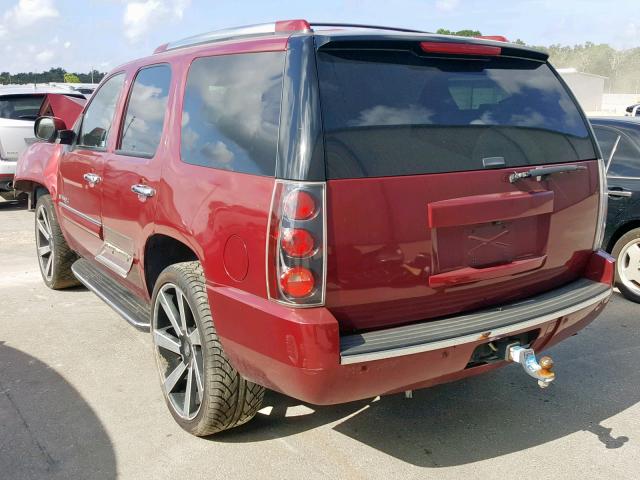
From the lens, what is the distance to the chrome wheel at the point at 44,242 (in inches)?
227

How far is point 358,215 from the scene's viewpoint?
2510mm

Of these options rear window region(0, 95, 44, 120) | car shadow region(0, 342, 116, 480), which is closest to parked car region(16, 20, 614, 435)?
car shadow region(0, 342, 116, 480)

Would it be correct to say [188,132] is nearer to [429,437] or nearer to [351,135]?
[351,135]

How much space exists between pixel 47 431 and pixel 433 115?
2.53 m

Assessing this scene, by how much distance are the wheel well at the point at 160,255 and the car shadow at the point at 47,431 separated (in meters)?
0.81

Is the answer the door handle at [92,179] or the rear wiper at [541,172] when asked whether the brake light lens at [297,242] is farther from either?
the door handle at [92,179]

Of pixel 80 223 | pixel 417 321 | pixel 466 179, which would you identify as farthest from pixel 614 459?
pixel 80 223

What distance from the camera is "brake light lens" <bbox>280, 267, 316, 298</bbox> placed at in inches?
97.3

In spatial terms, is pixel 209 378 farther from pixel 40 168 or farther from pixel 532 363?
pixel 40 168

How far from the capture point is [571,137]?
3258 millimetres

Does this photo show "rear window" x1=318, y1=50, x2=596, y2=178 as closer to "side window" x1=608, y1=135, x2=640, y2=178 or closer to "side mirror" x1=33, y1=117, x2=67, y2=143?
"side window" x1=608, y1=135, x2=640, y2=178

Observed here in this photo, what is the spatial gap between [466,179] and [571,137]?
883 mm

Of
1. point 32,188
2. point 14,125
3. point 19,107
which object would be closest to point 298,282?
point 32,188

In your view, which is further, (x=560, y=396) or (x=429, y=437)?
(x=560, y=396)
